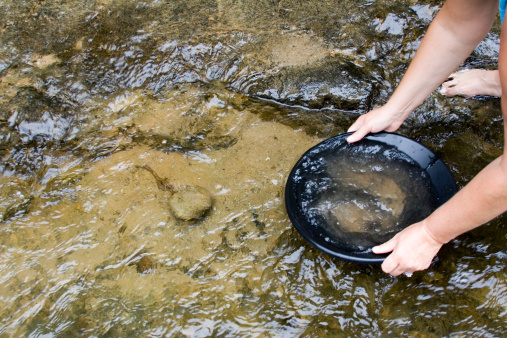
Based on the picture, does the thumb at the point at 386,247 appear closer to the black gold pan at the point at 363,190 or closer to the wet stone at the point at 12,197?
the black gold pan at the point at 363,190

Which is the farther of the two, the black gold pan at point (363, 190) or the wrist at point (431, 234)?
the black gold pan at point (363, 190)

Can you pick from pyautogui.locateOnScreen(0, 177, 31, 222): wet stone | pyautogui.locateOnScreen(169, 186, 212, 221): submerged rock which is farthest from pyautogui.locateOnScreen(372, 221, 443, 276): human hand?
pyautogui.locateOnScreen(0, 177, 31, 222): wet stone

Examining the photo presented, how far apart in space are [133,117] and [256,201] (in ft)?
3.53

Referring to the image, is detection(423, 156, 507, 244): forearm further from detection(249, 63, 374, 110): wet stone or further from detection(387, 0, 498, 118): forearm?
detection(249, 63, 374, 110): wet stone

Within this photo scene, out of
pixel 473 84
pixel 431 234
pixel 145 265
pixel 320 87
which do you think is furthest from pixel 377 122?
pixel 145 265

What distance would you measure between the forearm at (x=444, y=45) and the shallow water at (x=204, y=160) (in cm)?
56

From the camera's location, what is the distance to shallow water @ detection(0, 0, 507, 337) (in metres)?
2.00

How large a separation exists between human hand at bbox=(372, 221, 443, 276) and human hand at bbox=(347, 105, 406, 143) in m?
0.68

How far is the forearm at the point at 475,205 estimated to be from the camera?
4.63ft

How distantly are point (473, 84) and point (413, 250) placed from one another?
1.50m

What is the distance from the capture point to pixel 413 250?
171 cm

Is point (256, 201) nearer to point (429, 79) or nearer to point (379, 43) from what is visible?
point (429, 79)

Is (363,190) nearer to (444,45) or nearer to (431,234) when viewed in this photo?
(431,234)

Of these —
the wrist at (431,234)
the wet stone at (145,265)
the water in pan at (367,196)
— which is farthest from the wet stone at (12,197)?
the wrist at (431,234)
